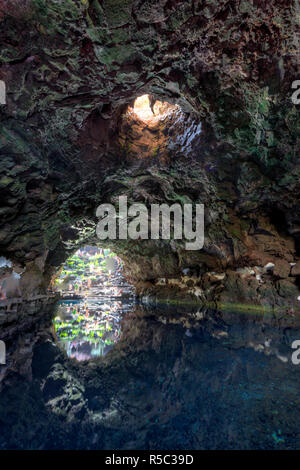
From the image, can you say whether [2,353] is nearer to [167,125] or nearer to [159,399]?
[159,399]

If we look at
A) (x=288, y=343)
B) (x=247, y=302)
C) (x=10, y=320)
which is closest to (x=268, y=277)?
(x=247, y=302)

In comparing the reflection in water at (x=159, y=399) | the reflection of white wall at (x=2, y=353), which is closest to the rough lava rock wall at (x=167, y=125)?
the reflection of white wall at (x=2, y=353)

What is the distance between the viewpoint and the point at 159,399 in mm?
2256

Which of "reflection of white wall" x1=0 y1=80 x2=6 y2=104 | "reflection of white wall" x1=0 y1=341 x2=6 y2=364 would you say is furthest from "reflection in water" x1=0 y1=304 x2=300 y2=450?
"reflection of white wall" x1=0 y1=80 x2=6 y2=104

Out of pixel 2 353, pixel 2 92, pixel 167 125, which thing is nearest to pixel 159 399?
pixel 2 353

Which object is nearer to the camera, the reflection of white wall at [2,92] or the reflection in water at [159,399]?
the reflection in water at [159,399]

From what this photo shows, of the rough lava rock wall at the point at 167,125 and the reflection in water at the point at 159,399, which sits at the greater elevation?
the rough lava rock wall at the point at 167,125

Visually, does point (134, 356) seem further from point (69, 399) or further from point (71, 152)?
point (71, 152)

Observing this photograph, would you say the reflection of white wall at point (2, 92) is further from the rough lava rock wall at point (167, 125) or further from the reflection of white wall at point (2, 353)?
the reflection of white wall at point (2, 353)

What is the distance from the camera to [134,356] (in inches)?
141

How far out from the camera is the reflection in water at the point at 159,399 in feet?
5.59

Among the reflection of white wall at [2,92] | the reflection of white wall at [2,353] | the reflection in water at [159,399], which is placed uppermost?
the reflection of white wall at [2,92]

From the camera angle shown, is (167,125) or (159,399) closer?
(159,399)
